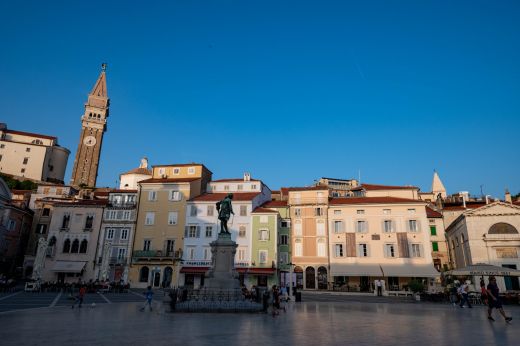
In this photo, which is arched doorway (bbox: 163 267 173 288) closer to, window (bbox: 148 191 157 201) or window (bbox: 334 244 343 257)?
window (bbox: 148 191 157 201)

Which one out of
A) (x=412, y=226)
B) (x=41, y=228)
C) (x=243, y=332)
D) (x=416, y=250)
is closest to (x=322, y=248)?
(x=416, y=250)

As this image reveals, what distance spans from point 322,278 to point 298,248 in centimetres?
478

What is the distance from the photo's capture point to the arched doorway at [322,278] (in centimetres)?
4461

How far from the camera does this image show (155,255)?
151ft

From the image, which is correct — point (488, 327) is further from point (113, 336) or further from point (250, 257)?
point (250, 257)

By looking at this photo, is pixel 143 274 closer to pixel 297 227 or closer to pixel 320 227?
pixel 297 227

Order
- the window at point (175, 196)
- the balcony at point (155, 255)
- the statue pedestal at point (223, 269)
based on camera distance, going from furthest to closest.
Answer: the window at point (175, 196) → the balcony at point (155, 255) → the statue pedestal at point (223, 269)

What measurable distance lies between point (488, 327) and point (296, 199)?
120 feet

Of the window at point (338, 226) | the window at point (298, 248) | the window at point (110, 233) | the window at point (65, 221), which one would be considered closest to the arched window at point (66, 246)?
the window at point (65, 221)

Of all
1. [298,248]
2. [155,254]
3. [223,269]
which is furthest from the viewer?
[298,248]

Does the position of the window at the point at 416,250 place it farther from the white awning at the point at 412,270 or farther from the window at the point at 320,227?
the window at the point at 320,227

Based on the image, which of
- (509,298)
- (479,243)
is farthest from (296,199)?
(509,298)

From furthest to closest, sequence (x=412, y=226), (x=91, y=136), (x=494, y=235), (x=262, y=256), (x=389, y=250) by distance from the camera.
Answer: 1. (x=91, y=136)
2. (x=262, y=256)
3. (x=412, y=226)
4. (x=389, y=250)
5. (x=494, y=235)

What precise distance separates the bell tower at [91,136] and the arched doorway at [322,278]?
251 feet
